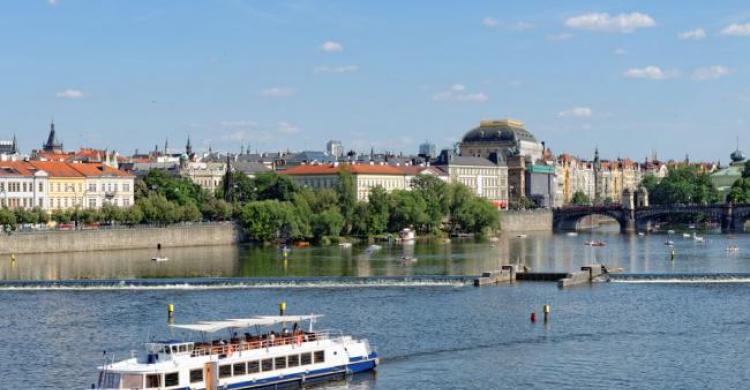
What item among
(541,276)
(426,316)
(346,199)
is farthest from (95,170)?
(426,316)

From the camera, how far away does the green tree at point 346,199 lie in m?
128

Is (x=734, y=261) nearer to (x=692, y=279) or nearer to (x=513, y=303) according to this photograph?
(x=692, y=279)

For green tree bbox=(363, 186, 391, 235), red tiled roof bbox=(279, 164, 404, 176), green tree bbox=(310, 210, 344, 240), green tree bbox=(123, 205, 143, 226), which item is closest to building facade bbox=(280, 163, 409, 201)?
red tiled roof bbox=(279, 164, 404, 176)

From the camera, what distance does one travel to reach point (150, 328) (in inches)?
2228

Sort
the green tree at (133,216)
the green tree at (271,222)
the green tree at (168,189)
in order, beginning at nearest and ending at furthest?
1. the green tree at (133,216)
2. the green tree at (271,222)
3. the green tree at (168,189)

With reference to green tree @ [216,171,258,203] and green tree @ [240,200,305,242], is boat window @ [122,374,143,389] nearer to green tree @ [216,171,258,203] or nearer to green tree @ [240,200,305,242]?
green tree @ [240,200,305,242]

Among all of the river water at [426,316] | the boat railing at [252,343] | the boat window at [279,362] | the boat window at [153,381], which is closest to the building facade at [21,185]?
the river water at [426,316]

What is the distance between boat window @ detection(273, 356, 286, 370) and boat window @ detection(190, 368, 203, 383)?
291 cm

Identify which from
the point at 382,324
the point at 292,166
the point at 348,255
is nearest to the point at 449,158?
the point at 292,166

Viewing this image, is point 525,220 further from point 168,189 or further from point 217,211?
point 217,211

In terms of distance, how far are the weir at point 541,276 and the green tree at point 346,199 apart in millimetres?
53489

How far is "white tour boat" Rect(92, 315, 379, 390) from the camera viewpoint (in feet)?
133

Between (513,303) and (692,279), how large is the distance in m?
15.2

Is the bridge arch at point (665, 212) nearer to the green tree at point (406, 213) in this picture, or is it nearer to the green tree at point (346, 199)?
the green tree at point (406, 213)
